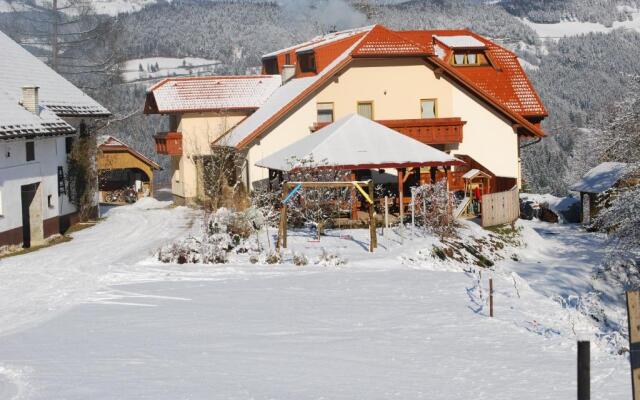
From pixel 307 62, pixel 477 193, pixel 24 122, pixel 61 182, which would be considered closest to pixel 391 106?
pixel 307 62

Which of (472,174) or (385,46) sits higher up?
(385,46)

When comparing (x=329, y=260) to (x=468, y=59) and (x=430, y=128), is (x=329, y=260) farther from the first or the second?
(x=468, y=59)

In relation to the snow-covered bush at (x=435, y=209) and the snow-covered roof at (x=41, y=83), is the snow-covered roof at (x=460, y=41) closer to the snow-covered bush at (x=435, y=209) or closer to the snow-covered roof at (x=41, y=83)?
the snow-covered bush at (x=435, y=209)

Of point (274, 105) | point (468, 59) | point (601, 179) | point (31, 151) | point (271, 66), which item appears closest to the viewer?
point (31, 151)

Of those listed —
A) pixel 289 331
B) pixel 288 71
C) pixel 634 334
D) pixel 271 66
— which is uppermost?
pixel 271 66

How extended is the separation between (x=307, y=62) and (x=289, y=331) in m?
30.3

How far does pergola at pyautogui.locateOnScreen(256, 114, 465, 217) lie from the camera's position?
30312mm

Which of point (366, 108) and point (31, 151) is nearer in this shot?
point (31, 151)

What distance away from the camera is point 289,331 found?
16.2 m

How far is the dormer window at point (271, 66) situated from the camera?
54025 millimetres

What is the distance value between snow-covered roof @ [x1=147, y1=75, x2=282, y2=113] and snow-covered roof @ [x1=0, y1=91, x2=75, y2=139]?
14563 mm

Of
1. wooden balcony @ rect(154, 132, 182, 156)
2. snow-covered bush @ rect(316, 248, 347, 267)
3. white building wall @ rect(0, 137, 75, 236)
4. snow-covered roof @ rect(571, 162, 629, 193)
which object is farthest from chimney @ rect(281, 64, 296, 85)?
snow-covered bush @ rect(316, 248, 347, 267)

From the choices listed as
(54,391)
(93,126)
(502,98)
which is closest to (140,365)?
(54,391)

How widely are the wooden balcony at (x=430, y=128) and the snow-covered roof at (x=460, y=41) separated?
Answer: 7.09m
